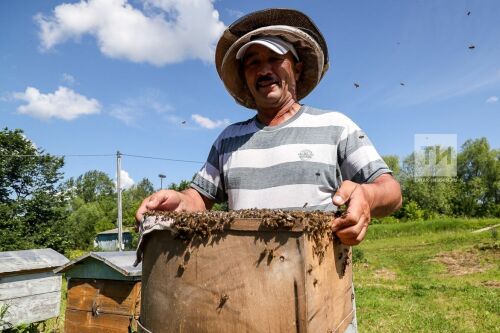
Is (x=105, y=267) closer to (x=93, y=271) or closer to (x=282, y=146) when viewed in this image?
(x=93, y=271)

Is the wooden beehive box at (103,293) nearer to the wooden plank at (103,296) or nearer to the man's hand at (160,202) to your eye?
the wooden plank at (103,296)

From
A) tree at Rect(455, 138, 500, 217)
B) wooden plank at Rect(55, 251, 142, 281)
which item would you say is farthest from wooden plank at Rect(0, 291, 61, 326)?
tree at Rect(455, 138, 500, 217)

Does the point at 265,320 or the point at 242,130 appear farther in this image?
the point at 242,130

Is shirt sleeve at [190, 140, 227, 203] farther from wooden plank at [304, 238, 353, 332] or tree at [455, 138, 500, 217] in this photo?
tree at [455, 138, 500, 217]

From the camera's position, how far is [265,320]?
4.28ft

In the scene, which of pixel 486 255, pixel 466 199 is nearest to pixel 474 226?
pixel 486 255

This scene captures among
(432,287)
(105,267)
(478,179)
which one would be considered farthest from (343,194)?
(478,179)

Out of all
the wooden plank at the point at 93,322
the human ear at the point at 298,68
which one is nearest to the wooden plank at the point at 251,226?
the human ear at the point at 298,68

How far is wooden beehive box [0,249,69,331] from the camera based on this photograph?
26.2ft

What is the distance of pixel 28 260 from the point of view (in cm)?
860

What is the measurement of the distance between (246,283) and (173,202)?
0.89 metres

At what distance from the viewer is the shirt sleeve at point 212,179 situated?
2.55 meters

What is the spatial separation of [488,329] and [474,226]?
35570 millimetres

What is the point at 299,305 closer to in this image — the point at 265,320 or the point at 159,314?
the point at 265,320
